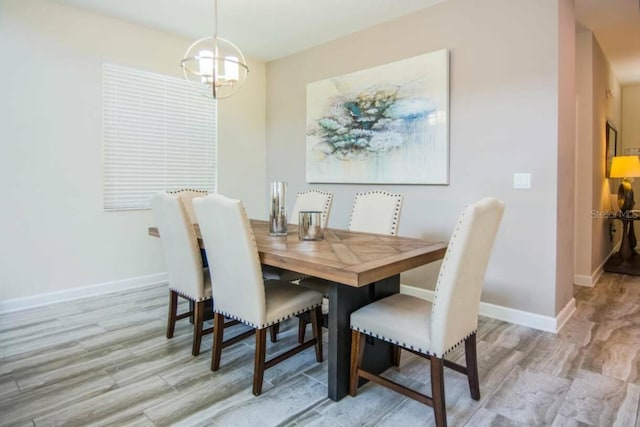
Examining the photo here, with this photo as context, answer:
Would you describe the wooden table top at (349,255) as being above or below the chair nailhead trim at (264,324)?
above

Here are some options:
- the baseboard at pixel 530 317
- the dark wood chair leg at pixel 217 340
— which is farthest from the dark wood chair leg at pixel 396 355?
the baseboard at pixel 530 317

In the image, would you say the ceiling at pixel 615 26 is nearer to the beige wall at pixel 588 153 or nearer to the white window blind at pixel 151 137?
the beige wall at pixel 588 153

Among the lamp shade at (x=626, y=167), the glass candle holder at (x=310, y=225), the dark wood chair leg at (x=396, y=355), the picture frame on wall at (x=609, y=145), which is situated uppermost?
the picture frame on wall at (x=609, y=145)

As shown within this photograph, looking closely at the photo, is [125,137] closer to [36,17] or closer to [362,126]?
[36,17]

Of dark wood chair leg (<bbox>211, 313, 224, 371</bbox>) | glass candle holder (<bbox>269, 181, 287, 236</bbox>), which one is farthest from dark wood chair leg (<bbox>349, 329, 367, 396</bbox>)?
glass candle holder (<bbox>269, 181, 287, 236</bbox>)

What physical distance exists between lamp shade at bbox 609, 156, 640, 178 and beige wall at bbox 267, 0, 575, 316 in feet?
6.68

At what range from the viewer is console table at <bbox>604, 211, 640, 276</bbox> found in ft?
15.6

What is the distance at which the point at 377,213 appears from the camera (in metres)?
2.95

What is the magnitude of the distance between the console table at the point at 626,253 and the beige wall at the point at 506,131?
2.18 meters

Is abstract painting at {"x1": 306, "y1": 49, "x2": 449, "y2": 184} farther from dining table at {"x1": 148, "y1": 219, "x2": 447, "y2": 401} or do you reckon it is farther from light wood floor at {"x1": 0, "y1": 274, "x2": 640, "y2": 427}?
light wood floor at {"x1": 0, "y1": 274, "x2": 640, "y2": 427}

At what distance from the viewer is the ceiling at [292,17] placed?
11.1 ft

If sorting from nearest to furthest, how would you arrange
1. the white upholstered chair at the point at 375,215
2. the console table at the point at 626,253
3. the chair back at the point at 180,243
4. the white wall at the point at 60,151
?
the chair back at the point at 180,243, the white upholstered chair at the point at 375,215, the white wall at the point at 60,151, the console table at the point at 626,253

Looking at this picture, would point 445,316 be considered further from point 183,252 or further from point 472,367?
point 183,252

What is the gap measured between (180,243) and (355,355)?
50.5 inches
